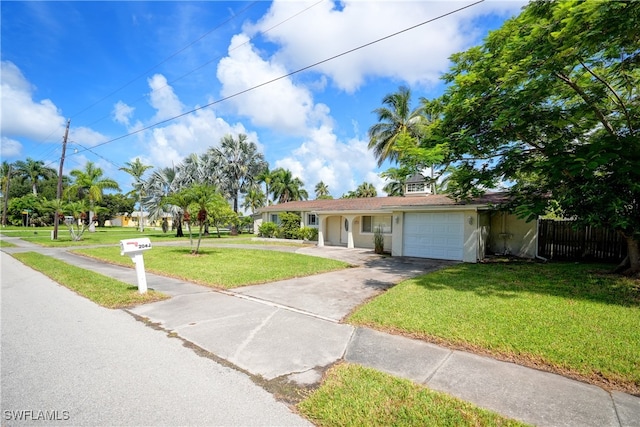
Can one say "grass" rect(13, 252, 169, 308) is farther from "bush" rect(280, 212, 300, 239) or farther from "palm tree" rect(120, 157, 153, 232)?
"palm tree" rect(120, 157, 153, 232)

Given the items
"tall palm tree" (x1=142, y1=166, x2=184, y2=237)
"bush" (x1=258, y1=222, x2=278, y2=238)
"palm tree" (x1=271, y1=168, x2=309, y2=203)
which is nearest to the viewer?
"bush" (x1=258, y1=222, x2=278, y2=238)

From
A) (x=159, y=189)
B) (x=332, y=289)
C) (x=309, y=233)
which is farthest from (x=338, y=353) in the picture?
(x=159, y=189)

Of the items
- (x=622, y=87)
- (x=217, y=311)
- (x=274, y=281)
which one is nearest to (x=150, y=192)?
(x=274, y=281)

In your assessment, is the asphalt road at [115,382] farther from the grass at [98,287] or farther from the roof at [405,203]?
the roof at [405,203]

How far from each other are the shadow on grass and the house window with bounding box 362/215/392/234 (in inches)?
304

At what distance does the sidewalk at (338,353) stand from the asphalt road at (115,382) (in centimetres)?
43

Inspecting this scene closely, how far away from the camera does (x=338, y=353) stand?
4.10m

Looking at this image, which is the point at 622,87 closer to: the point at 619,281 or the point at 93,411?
the point at 619,281

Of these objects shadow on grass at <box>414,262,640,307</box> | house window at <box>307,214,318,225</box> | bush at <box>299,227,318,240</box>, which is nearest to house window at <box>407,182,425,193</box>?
bush at <box>299,227,318,240</box>

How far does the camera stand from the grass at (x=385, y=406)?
2.63 m

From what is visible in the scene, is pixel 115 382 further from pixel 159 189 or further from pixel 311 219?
pixel 159 189

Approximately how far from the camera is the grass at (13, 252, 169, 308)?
21.5 feet

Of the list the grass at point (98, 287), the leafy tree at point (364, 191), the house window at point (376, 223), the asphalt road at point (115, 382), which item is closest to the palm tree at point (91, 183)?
the grass at point (98, 287)

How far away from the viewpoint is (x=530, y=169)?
8.84 meters
